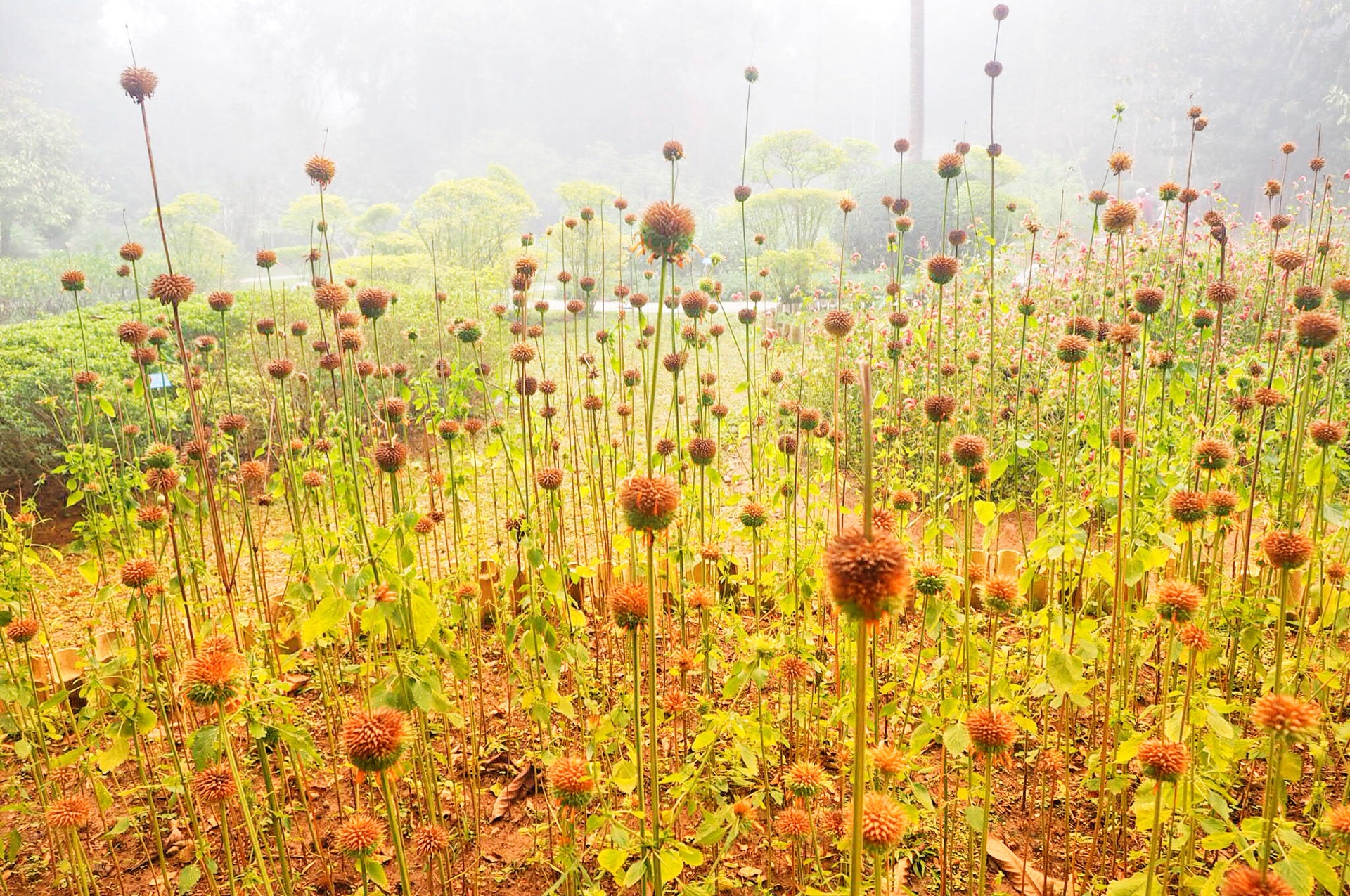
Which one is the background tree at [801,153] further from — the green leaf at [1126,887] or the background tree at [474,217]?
the green leaf at [1126,887]

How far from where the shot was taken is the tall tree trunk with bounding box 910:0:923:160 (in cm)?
1014

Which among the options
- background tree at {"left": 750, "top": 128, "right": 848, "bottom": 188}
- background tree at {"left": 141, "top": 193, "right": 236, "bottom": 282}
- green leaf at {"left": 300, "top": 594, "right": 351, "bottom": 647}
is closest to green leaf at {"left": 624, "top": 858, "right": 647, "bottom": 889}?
green leaf at {"left": 300, "top": 594, "right": 351, "bottom": 647}

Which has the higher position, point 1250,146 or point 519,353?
point 1250,146

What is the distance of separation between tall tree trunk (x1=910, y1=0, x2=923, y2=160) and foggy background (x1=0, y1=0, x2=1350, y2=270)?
2.66 feet

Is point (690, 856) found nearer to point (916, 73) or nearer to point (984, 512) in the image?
point (984, 512)

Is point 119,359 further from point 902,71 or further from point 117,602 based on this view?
point 902,71

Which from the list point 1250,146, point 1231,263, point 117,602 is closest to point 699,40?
point 1250,146

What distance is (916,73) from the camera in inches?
400

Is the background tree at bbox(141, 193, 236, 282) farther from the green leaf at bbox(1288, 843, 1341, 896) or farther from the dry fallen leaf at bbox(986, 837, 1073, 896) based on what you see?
the green leaf at bbox(1288, 843, 1341, 896)

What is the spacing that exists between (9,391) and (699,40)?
1891 centimetres

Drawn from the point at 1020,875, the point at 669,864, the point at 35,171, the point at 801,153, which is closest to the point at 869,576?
the point at 669,864

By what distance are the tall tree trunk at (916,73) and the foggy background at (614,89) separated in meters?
0.81

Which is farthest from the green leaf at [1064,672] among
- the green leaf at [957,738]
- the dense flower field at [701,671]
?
the green leaf at [957,738]

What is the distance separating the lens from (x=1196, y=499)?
2.85 ft
